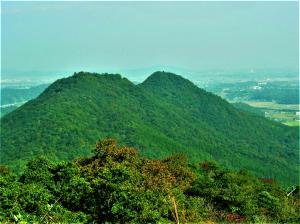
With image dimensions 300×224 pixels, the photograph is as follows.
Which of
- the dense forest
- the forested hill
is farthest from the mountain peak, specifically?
the dense forest

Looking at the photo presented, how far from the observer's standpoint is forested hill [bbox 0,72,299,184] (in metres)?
59.1

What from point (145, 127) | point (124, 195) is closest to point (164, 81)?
point (145, 127)

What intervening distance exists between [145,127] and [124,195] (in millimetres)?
53070

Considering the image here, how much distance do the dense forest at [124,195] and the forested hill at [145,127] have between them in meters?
19.8

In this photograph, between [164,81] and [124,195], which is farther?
[164,81]

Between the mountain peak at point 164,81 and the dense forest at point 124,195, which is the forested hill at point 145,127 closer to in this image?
the mountain peak at point 164,81

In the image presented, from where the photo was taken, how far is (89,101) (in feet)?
249

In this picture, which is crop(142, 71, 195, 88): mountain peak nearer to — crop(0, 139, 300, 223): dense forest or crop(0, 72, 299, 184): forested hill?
crop(0, 72, 299, 184): forested hill

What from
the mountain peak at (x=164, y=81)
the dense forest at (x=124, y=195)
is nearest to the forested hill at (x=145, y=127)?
the mountain peak at (x=164, y=81)

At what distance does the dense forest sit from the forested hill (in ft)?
65.0

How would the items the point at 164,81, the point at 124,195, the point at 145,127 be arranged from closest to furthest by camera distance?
1. the point at 124,195
2. the point at 145,127
3. the point at 164,81

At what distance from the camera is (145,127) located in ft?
232

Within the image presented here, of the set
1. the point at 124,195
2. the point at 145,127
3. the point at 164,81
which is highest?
the point at 164,81

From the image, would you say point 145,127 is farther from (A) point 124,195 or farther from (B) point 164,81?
(A) point 124,195
